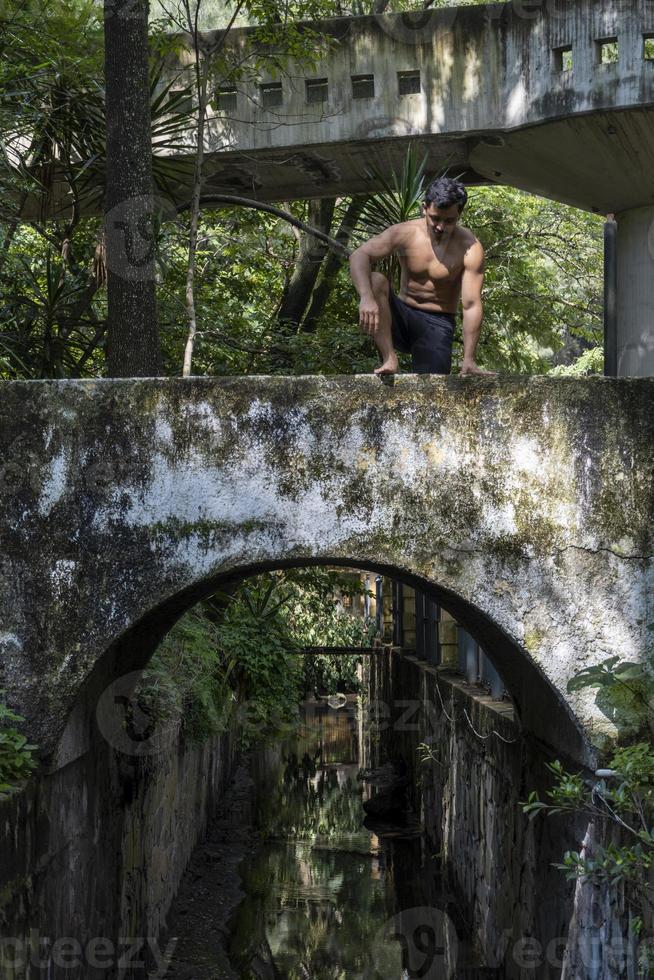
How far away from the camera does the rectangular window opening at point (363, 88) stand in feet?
33.4

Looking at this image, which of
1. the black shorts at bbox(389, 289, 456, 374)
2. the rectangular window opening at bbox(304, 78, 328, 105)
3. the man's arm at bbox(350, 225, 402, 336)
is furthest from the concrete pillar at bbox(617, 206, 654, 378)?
the man's arm at bbox(350, 225, 402, 336)

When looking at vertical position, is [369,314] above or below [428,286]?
below

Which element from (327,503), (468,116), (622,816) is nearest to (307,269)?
(468,116)

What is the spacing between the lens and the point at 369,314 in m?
5.55

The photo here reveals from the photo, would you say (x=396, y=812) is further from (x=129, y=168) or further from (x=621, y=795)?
(x=621, y=795)

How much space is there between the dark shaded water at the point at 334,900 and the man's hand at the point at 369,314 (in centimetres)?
562

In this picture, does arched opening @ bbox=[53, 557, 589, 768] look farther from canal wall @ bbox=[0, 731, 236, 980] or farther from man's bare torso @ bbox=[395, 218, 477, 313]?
man's bare torso @ bbox=[395, 218, 477, 313]

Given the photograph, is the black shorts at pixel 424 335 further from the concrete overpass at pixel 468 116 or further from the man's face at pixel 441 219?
the concrete overpass at pixel 468 116

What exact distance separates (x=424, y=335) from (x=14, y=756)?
109 inches

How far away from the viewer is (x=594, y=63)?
911 centimetres

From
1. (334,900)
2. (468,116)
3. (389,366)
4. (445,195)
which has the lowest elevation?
(334,900)

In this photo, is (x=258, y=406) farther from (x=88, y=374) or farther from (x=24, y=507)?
(x=88, y=374)

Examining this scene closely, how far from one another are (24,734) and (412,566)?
1.87 m

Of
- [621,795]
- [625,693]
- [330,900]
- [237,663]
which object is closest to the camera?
[621,795]
